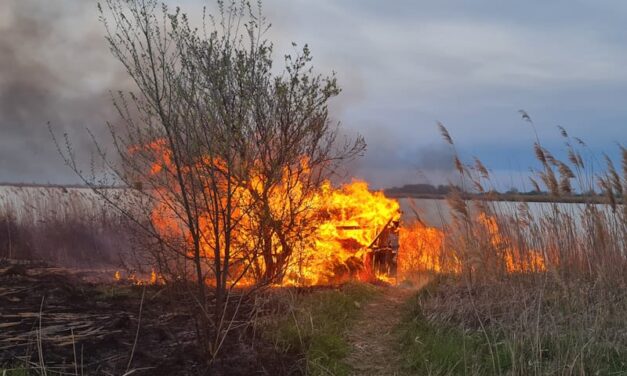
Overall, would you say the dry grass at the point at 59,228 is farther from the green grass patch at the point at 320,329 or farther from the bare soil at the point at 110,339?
the green grass patch at the point at 320,329

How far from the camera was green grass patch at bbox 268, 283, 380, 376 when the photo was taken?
5.27 meters

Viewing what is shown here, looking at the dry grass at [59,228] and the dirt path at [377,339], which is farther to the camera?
the dry grass at [59,228]

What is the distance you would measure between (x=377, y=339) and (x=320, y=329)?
78cm

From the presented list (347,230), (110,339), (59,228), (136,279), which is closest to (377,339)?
(110,339)

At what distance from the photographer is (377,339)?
21.4ft

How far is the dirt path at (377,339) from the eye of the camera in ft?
18.1

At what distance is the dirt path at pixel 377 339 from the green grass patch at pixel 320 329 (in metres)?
0.12

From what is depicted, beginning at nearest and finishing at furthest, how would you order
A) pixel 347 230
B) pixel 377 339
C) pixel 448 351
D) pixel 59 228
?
pixel 448 351 → pixel 377 339 → pixel 347 230 → pixel 59 228

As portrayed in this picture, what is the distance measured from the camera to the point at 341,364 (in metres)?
5.38

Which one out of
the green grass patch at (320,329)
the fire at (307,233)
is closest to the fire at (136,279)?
the fire at (307,233)

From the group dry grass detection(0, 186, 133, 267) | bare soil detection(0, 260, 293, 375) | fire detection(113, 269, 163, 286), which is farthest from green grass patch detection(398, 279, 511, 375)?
dry grass detection(0, 186, 133, 267)

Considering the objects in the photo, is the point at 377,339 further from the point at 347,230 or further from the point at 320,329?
the point at 347,230

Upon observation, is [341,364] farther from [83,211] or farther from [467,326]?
[83,211]

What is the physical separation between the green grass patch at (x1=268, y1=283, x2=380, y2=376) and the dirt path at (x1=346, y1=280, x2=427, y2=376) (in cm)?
12
